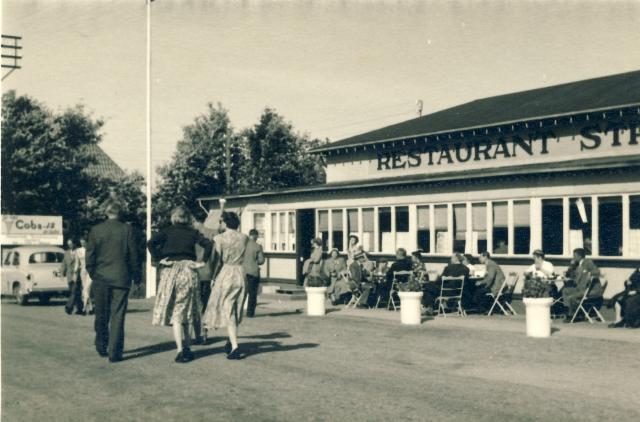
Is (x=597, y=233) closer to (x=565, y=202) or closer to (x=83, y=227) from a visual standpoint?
(x=565, y=202)

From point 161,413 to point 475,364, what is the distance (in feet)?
15.6

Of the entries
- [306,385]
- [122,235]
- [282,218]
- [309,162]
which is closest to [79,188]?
[282,218]

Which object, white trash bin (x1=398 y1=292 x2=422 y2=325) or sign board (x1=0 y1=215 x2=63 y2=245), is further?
Answer: sign board (x1=0 y1=215 x2=63 y2=245)

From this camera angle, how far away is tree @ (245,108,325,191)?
5641 cm

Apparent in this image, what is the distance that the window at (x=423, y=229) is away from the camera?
23766 mm

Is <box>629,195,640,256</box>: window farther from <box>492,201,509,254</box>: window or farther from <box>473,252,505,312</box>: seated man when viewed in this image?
<box>492,201,509,254</box>: window

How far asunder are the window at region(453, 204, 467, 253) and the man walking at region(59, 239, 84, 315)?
972cm

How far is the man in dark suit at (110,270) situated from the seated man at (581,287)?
9.05 m

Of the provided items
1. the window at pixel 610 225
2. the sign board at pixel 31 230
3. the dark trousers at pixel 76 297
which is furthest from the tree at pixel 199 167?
the window at pixel 610 225

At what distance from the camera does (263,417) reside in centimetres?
715

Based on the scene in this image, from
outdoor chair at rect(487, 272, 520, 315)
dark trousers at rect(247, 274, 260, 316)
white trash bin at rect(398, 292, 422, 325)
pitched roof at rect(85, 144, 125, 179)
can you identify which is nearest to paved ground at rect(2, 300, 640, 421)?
white trash bin at rect(398, 292, 422, 325)

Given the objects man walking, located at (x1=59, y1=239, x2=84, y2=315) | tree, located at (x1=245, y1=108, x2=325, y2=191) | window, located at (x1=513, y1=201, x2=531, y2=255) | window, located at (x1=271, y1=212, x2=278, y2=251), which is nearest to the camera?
man walking, located at (x1=59, y1=239, x2=84, y2=315)

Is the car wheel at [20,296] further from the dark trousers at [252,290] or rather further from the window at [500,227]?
the window at [500,227]

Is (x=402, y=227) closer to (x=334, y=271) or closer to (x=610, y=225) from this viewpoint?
(x=334, y=271)
